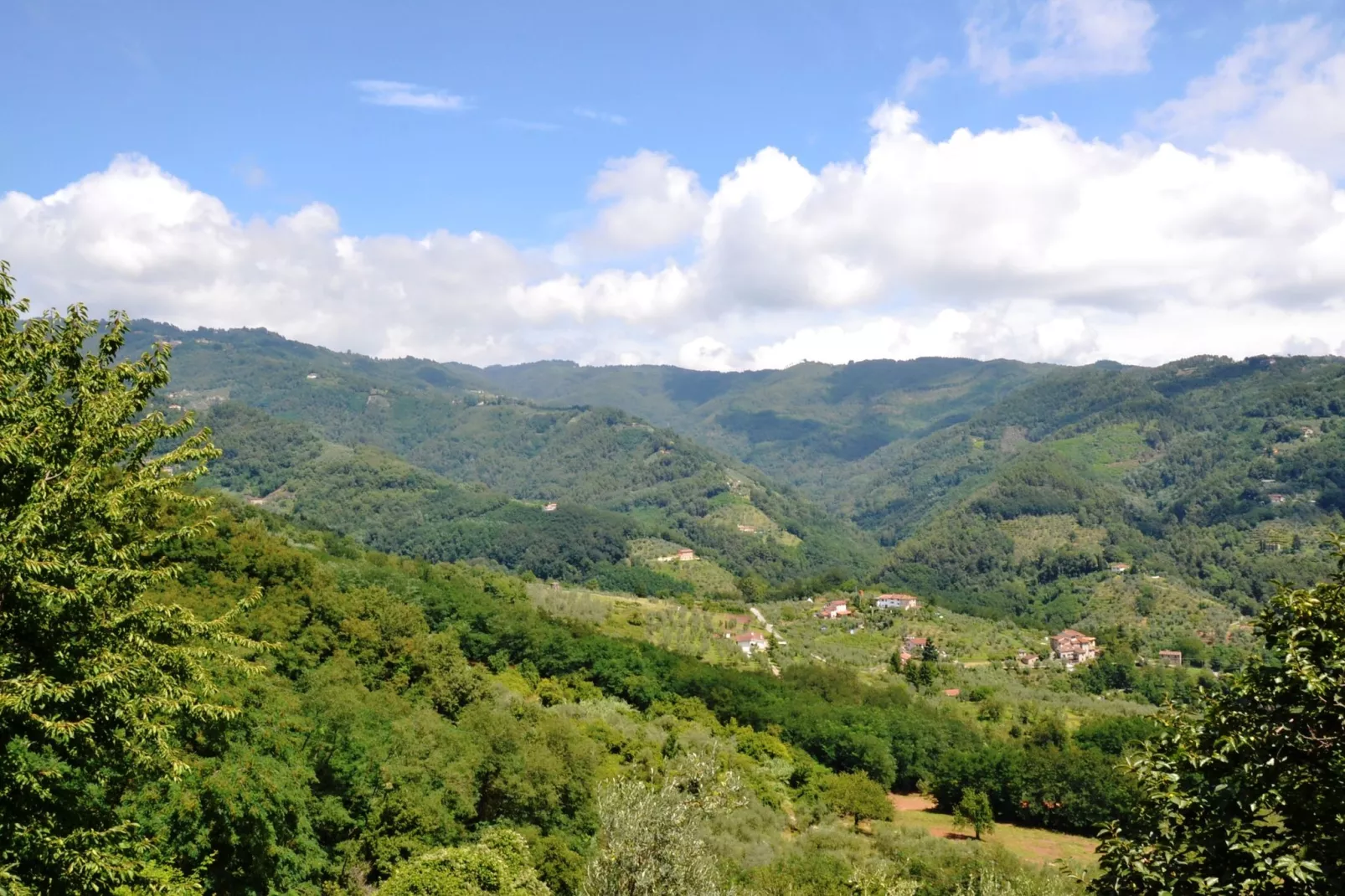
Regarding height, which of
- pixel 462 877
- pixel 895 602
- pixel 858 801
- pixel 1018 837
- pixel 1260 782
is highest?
pixel 1260 782

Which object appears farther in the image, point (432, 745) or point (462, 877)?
point (432, 745)

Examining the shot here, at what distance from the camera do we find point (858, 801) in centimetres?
5291

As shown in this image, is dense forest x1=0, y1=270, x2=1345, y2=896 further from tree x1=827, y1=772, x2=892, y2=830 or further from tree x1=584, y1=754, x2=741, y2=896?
tree x1=827, y1=772, x2=892, y2=830

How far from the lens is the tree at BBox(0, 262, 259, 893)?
419 inches

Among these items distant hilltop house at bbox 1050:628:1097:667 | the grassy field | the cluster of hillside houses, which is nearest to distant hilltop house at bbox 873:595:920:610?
the cluster of hillside houses

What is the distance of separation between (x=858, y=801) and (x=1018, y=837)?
18444 mm

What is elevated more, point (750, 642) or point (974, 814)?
point (974, 814)

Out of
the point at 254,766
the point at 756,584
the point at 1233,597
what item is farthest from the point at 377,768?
the point at 1233,597

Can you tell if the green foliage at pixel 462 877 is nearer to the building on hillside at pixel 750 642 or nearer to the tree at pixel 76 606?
the tree at pixel 76 606

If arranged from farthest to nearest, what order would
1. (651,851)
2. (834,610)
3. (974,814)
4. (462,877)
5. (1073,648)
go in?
(834,610) → (1073,648) → (974,814) → (462,877) → (651,851)

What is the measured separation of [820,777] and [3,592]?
5576 centimetres

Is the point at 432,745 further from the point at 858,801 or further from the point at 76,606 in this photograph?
the point at 858,801

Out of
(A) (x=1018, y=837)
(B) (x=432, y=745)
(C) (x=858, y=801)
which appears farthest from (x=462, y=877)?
(A) (x=1018, y=837)

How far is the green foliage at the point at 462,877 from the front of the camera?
22.4 m
